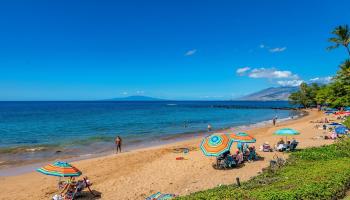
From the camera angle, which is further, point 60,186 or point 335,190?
point 60,186

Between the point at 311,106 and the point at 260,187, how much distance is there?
101 meters

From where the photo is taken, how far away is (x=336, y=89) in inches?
2452

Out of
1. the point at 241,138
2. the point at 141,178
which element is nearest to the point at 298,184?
the point at 241,138

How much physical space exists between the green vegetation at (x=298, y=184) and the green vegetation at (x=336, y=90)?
29.7 meters

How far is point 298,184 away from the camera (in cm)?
989

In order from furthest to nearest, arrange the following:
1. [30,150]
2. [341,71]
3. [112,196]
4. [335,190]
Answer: [341,71] → [30,150] → [112,196] → [335,190]

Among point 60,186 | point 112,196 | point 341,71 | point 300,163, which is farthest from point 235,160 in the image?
point 341,71

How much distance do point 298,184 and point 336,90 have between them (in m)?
62.0

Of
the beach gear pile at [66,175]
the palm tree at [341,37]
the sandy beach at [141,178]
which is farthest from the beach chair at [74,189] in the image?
the palm tree at [341,37]

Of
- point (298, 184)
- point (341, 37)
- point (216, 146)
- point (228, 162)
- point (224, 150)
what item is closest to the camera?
point (298, 184)

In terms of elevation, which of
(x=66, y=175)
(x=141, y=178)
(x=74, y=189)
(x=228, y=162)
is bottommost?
(x=141, y=178)

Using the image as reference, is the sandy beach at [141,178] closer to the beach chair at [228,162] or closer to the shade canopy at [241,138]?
the beach chair at [228,162]

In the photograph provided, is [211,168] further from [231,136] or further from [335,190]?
[335,190]

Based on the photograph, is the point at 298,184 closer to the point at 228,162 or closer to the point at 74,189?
the point at 228,162
